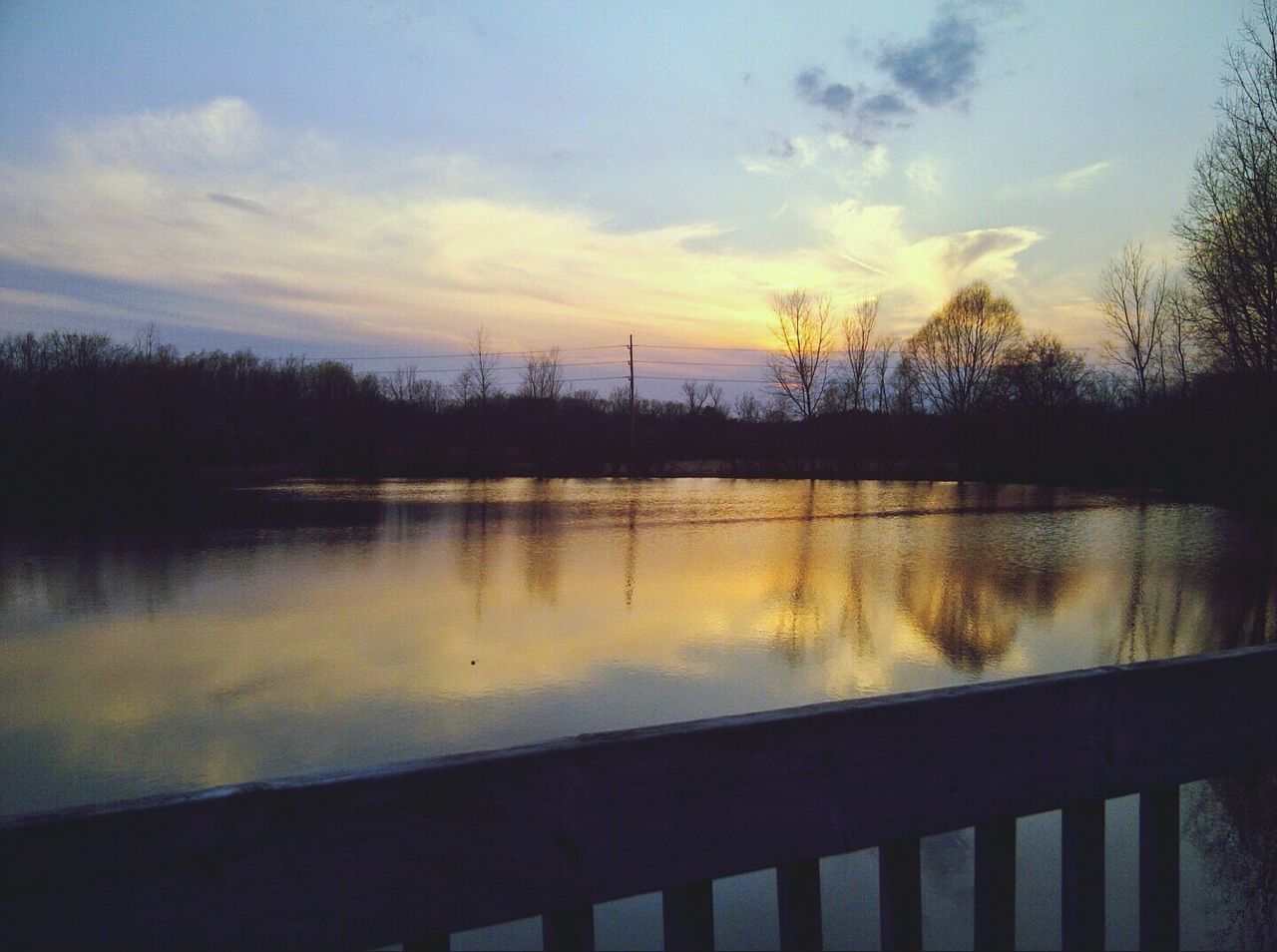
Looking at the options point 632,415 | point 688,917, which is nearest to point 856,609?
point 688,917

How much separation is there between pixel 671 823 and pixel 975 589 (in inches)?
473

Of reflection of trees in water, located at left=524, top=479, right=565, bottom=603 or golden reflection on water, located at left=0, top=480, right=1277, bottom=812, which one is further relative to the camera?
reflection of trees in water, located at left=524, top=479, right=565, bottom=603

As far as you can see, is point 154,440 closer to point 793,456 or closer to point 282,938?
point 793,456

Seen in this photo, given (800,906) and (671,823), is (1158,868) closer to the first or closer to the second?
(800,906)

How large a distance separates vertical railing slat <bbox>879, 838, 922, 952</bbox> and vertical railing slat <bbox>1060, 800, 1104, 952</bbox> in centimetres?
37

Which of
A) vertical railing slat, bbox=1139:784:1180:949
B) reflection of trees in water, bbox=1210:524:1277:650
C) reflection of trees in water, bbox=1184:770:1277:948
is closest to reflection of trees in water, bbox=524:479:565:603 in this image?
reflection of trees in water, bbox=1184:770:1277:948

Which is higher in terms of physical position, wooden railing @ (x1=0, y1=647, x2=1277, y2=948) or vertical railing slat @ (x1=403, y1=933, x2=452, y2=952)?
wooden railing @ (x1=0, y1=647, x2=1277, y2=948)

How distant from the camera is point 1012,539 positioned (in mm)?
18516

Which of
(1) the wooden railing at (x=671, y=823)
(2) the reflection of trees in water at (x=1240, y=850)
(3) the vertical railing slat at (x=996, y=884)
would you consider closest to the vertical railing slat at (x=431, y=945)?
(1) the wooden railing at (x=671, y=823)

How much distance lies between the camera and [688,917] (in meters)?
1.53

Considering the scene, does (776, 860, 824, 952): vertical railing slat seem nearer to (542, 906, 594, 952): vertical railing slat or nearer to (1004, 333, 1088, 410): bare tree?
(542, 906, 594, 952): vertical railing slat

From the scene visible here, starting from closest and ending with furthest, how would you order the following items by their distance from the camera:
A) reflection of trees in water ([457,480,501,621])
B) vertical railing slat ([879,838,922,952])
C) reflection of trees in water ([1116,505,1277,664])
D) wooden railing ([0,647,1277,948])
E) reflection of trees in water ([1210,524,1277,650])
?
1. wooden railing ([0,647,1277,948])
2. vertical railing slat ([879,838,922,952])
3. reflection of trees in water ([1116,505,1277,664])
4. reflection of trees in water ([1210,524,1277,650])
5. reflection of trees in water ([457,480,501,621])

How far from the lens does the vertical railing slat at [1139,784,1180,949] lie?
1.84 meters

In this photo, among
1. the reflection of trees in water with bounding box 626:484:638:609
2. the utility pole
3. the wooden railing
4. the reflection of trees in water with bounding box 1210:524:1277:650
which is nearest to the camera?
the wooden railing
